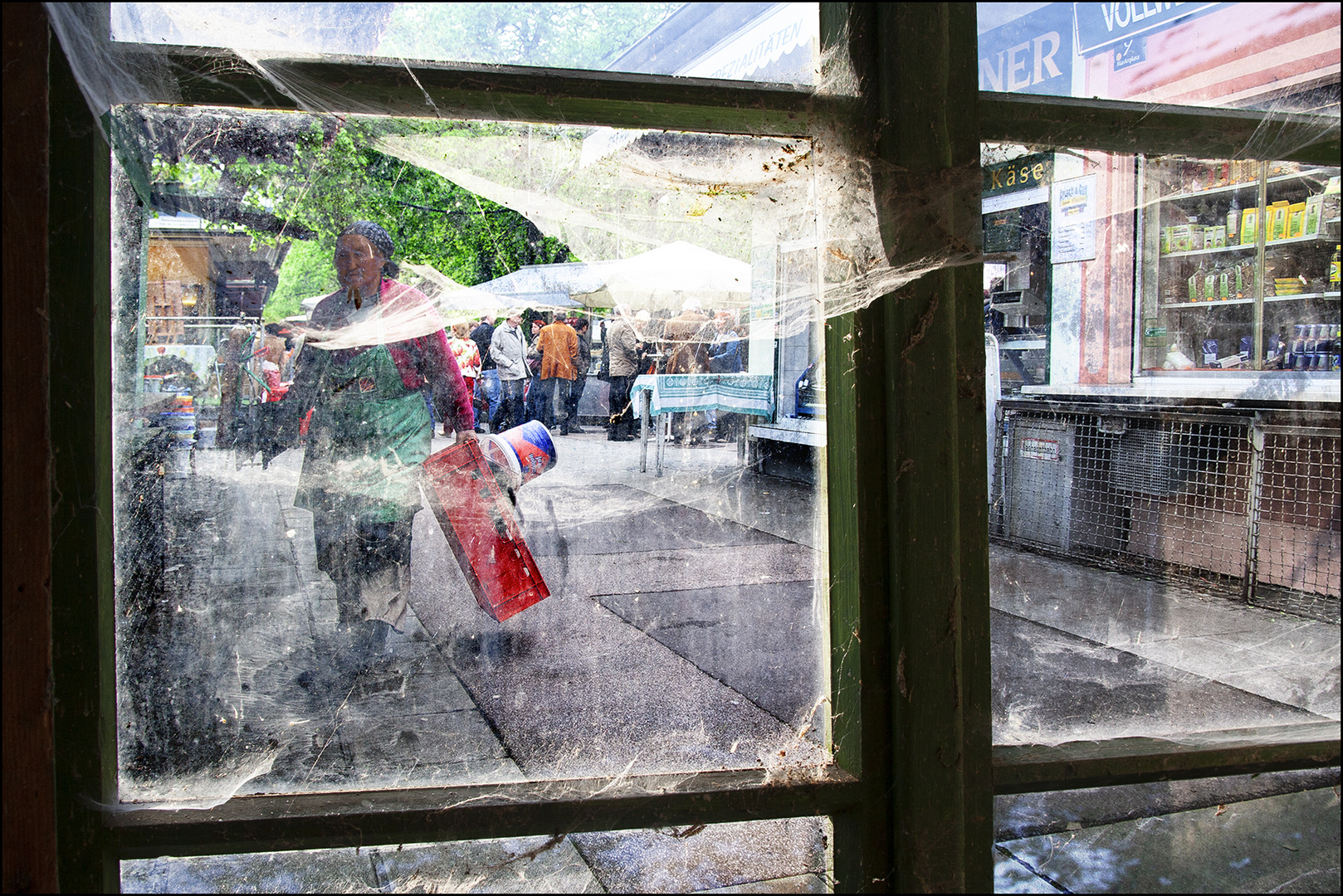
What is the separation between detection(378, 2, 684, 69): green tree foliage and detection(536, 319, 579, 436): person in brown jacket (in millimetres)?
425

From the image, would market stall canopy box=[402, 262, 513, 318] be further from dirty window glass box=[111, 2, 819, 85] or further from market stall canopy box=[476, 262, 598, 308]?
dirty window glass box=[111, 2, 819, 85]

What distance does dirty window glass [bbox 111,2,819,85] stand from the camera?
115 centimetres

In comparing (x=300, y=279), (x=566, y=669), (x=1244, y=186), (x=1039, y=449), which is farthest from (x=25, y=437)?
(x=1244, y=186)

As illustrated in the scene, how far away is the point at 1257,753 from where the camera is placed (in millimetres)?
1460

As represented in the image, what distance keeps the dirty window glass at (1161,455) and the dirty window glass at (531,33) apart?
45 cm

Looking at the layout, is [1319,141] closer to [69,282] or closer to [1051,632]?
[1051,632]

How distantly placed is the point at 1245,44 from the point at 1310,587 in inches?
49.4

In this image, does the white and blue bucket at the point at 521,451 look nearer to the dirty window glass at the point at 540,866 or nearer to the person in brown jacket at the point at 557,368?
the person in brown jacket at the point at 557,368

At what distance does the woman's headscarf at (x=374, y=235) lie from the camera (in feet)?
4.26

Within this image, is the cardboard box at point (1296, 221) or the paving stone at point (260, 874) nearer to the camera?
the paving stone at point (260, 874)

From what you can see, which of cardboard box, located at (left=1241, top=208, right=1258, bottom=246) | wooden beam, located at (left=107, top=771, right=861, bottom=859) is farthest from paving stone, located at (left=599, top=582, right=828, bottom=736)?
cardboard box, located at (left=1241, top=208, right=1258, bottom=246)

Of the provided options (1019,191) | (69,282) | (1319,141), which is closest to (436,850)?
(69,282)

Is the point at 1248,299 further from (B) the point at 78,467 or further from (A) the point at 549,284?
(B) the point at 78,467

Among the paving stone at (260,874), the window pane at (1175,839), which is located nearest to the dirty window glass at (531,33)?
the paving stone at (260,874)
